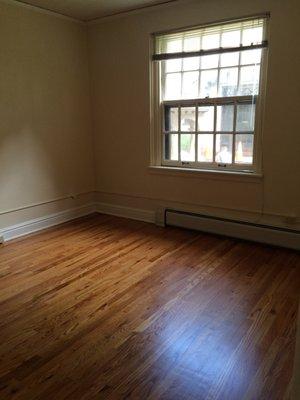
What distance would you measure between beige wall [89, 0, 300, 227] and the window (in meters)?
0.14

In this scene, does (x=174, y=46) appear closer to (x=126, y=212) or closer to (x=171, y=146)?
(x=171, y=146)

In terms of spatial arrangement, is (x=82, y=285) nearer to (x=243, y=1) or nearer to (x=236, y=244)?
(x=236, y=244)

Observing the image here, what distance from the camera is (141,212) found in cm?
432

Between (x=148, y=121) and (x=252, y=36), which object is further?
(x=148, y=121)

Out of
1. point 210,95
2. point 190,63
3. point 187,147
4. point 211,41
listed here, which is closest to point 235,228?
point 187,147

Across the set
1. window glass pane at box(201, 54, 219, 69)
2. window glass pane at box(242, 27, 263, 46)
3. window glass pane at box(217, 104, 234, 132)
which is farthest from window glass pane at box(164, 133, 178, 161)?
window glass pane at box(242, 27, 263, 46)

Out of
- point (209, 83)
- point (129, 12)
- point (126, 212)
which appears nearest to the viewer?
point (209, 83)

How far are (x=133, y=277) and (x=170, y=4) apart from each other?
9.25 ft

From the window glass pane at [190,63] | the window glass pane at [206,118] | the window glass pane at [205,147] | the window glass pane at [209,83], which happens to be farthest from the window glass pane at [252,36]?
the window glass pane at [205,147]

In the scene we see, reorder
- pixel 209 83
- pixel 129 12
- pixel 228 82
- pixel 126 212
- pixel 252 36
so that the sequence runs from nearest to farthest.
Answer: pixel 252 36
pixel 228 82
pixel 209 83
pixel 129 12
pixel 126 212

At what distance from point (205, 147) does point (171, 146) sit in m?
0.44

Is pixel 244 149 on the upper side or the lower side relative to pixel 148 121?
lower

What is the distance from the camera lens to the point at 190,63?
12.1 ft

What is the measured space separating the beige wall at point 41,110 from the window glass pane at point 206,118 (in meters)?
1.57
